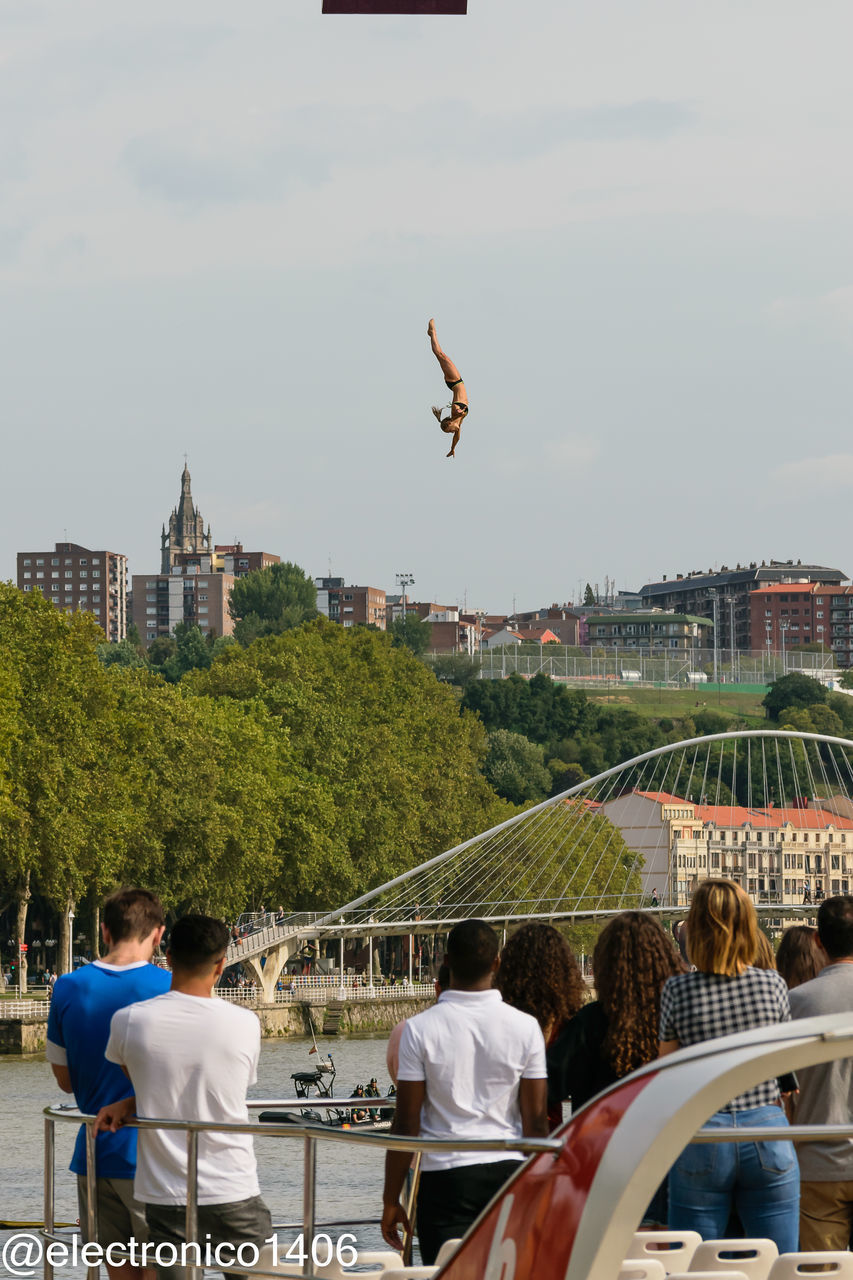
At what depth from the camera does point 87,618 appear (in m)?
48.6

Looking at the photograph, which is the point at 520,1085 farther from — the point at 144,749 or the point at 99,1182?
the point at 144,749

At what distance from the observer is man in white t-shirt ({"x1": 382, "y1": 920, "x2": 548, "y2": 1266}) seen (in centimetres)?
580

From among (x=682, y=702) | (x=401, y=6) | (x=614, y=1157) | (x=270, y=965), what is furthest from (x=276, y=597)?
(x=614, y=1157)

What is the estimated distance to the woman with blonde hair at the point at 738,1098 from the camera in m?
5.49

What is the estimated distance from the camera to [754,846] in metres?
107

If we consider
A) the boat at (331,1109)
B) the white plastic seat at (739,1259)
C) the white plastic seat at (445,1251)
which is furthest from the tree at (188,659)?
the white plastic seat at (739,1259)

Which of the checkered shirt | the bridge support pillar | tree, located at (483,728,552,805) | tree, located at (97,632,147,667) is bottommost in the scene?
the bridge support pillar

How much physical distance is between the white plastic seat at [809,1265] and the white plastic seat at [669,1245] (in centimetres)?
31

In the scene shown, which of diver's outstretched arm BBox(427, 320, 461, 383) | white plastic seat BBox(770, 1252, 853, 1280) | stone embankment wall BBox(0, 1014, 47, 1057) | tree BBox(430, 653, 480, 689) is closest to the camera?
white plastic seat BBox(770, 1252, 853, 1280)

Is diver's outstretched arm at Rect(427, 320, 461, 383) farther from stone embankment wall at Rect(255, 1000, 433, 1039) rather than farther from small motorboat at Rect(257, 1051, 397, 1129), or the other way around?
stone embankment wall at Rect(255, 1000, 433, 1039)

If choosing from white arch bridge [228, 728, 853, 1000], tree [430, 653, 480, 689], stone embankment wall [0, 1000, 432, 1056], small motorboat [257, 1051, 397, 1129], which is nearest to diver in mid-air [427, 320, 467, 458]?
small motorboat [257, 1051, 397, 1129]

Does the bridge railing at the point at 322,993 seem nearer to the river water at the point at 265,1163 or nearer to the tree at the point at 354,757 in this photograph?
the tree at the point at 354,757

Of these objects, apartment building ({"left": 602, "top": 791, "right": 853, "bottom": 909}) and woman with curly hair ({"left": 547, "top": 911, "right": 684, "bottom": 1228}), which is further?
apartment building ({"left": 602, "top": 791, "right": 853, "bottom": 909})

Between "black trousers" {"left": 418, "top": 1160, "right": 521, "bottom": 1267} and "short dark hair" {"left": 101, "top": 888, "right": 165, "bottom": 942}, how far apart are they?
44.1 inches
